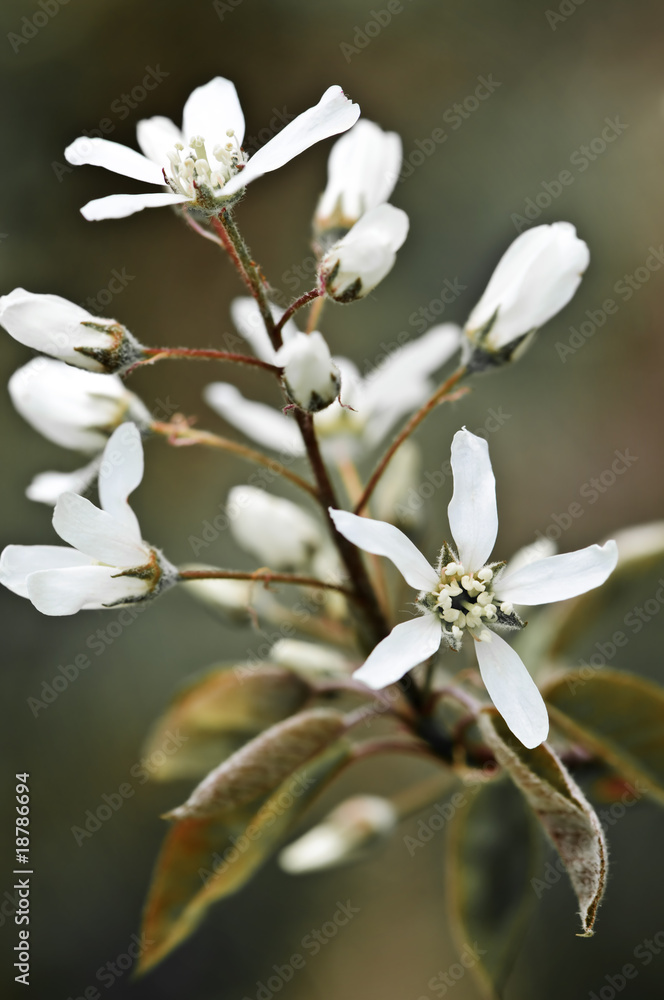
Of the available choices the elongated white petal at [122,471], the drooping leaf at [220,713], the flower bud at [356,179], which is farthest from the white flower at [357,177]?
the drooping leaf at [220,713]

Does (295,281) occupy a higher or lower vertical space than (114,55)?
lower

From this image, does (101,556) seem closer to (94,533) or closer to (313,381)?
(94,533)

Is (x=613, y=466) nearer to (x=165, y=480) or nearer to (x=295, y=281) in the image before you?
(x=295, y=281)

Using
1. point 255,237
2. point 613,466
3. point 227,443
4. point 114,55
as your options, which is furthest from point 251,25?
point 227,443

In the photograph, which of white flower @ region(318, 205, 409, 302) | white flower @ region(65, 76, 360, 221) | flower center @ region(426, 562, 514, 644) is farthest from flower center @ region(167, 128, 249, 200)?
flower center @ region(426, 562, 514, 644)

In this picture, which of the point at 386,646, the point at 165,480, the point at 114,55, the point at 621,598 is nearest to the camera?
the point at 386,646

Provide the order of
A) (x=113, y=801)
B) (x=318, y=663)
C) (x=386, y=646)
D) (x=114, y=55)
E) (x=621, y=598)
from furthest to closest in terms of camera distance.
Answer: (x=114, y=55) → (x=113, y=801) → (x=621, y=598) → (x=318, y=663) → (x=386, y=646)

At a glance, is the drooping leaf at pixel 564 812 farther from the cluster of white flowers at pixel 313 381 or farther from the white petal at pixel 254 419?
the white petal at pixel 254 419
